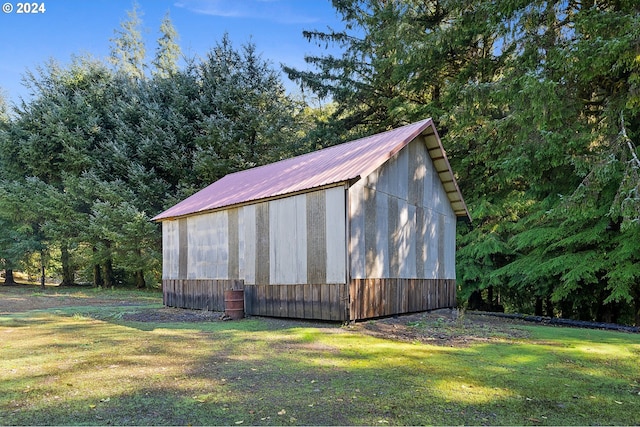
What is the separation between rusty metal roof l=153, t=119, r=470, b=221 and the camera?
1035 cm

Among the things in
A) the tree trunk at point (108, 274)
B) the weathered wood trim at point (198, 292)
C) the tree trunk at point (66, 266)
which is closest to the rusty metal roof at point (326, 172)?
the weathered wood trim at point (198, 292)

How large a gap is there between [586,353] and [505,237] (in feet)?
32.7

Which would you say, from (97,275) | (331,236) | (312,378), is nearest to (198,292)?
(331,236)

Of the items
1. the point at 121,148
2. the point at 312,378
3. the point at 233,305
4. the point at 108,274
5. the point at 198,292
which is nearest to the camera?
the point at 312,378

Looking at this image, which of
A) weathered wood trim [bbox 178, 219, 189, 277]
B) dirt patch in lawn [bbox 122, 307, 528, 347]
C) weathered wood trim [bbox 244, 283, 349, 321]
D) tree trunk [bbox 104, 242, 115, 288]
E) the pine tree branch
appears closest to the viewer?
dirt patch in lawn [bbox 122, 307, 528, 347]

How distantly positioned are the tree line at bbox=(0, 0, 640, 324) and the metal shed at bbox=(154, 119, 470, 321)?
250 centimetres

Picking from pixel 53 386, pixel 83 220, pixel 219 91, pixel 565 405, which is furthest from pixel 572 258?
pixel 83 220

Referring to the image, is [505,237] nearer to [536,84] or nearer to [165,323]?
[536,84]

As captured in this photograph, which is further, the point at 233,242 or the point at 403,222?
the point at 233,242

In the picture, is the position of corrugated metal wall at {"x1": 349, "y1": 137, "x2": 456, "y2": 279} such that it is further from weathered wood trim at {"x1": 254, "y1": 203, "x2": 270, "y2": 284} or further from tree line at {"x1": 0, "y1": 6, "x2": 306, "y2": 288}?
tree line at {"x1": 0, "y1": 6, "x2": 306, "y2": 288}

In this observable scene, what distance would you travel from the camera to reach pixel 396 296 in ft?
37.3

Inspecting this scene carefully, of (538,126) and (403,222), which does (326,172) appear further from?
(538,126)

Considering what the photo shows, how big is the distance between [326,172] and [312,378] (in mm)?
6571

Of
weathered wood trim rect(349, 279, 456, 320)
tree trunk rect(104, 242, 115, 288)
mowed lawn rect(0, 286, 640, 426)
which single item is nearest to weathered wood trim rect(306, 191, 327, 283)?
weathered wood trim rect(349, 279, 456, 320)
